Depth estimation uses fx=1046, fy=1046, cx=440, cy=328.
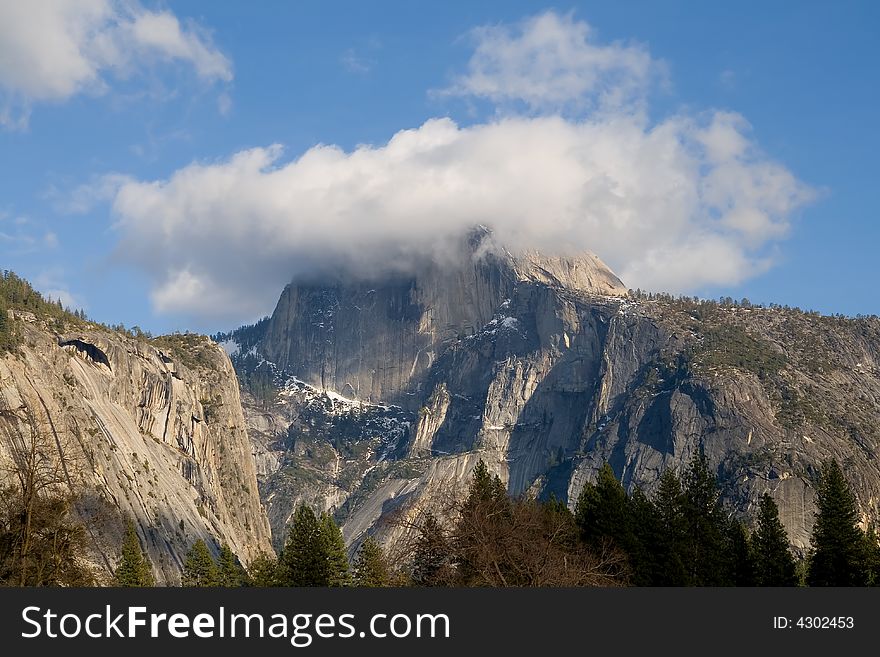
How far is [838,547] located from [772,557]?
8.08 meters

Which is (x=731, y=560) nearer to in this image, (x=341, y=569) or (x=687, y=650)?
(x=341, y=569)

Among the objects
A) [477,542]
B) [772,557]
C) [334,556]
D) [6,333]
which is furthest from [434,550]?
[6,333]

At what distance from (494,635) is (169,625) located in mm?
9718

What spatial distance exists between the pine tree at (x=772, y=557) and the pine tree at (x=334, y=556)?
36.4m

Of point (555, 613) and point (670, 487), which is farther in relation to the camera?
point (670, 487)

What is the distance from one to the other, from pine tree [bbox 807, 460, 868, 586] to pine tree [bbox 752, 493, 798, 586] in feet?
9.53

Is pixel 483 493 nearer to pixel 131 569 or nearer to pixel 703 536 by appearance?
pixel 703 536

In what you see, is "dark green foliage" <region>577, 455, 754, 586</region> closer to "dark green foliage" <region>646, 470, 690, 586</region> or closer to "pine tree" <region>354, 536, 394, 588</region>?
"dark green foliage" <region>646, 470, 690, 586</region>

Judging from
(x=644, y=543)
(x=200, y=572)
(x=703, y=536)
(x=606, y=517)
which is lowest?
(x=644, y=543)

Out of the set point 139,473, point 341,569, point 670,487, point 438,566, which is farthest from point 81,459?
point 438,566

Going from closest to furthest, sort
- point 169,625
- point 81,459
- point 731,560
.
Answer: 1. point 169,625
2. point 731,560
3. point 81,459

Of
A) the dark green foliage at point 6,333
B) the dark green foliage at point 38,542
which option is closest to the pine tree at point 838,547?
the dark green foliage at point 38,542

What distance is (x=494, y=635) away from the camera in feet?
105

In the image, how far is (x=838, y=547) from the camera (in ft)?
285
